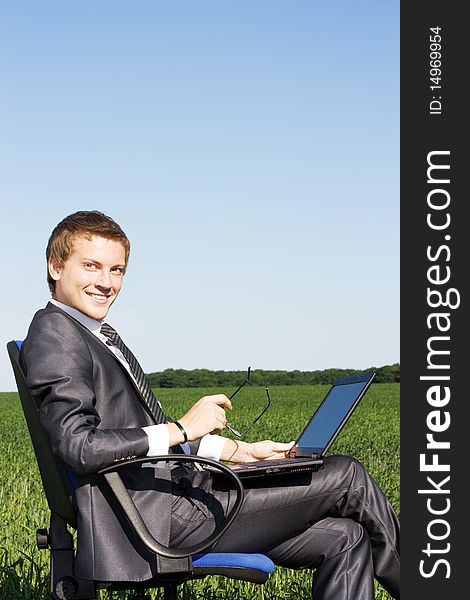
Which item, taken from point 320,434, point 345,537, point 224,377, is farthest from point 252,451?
point 224,377

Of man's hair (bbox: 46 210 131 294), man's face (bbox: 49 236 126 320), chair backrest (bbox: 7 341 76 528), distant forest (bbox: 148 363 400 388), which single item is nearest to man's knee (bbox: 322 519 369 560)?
chair backrest (bbox: 7 341 76 528)

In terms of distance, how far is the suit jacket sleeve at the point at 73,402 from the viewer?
11.1 ft

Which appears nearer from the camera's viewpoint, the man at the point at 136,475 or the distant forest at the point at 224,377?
the man at the point at 136,475

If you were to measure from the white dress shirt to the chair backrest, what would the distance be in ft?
0.77

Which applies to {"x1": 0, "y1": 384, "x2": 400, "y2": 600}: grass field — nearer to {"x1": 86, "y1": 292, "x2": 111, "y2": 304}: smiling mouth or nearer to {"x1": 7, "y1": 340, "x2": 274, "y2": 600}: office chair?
{"x1": 7, "y1": 340, "x2": 274, "y2": 600}: office chair

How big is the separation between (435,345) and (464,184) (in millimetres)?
714

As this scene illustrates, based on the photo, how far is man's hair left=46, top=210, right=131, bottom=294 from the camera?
3.71 m

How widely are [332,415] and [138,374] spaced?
2.31 feet

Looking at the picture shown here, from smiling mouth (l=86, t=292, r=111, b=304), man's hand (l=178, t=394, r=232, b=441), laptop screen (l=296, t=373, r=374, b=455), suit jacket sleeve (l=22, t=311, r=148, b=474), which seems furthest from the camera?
smiling mouth (l=86, t=292, r=111, b=304)

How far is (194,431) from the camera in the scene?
3.52 metres

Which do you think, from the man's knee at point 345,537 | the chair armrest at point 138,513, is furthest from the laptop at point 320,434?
the man's knee at point 345,537

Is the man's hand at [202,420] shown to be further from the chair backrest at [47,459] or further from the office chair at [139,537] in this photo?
the chair backrest at [47,459]

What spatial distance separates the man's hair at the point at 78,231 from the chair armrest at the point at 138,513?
2.54ft

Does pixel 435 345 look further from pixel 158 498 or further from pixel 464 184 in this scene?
pixel 158 498
